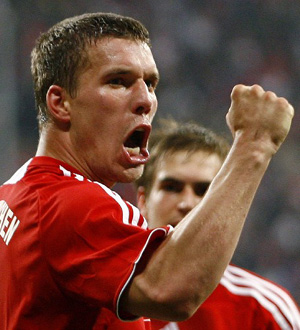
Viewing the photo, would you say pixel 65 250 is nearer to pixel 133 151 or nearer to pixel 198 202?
pixel 133 151

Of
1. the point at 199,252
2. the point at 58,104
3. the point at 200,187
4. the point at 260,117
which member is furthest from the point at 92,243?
the point at 200,187

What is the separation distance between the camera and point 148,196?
3318 millimetres

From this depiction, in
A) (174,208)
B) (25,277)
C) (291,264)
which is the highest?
(25,277)

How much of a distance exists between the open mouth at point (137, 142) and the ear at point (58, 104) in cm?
22

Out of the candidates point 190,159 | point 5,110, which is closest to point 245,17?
point 5,110

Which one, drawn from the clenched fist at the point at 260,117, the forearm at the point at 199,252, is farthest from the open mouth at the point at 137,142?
the forearm at the point at 199,252

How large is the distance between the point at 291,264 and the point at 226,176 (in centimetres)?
537

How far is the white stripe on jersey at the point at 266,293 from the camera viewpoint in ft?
9.14

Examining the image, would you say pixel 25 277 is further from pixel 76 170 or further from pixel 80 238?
pixel 76 170

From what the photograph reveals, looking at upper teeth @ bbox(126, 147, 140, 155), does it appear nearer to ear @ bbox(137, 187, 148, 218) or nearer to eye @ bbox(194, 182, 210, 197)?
eye @ bbox(194, 182, 210, 197)

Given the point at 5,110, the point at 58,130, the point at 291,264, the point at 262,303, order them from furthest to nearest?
1. the point at 291,264
2. the point at 5,110
3. the point at 262,303
4. the point at 58,130

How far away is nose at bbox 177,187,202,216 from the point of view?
3.06 m

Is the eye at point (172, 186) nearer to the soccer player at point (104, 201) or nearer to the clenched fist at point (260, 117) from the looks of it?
the soccer player at point (104, 201)

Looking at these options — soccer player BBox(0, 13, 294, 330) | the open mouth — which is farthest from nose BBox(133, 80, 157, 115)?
the open mouth
